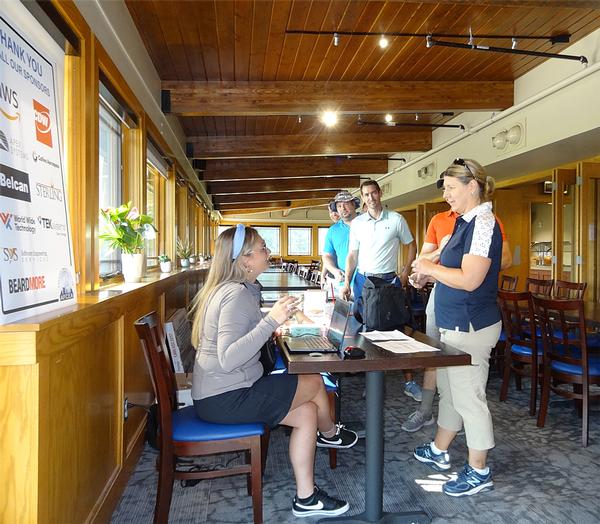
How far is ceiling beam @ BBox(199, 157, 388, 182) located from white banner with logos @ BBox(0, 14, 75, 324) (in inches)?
280

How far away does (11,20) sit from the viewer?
1610 mm

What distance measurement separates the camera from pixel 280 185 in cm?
1093

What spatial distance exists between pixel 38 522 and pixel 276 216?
1730 centimetres

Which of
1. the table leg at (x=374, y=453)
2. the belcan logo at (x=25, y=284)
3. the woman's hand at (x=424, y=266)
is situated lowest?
the table leg at (x=374, y=453)

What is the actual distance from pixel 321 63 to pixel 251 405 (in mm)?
3602

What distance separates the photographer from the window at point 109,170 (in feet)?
9.93

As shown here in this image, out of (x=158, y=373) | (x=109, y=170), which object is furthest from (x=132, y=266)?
(x=158, y=373)

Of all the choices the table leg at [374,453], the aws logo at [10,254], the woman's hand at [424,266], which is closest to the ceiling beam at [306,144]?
the woman's hand at [424,266]

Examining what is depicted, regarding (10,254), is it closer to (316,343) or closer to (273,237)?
(316,343)

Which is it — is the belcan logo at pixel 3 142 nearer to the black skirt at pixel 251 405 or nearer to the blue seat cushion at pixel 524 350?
the black skirt at pixel 251 405

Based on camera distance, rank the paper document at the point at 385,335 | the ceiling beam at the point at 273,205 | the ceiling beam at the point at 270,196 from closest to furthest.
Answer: the paper document at the point at 385,335, the ceiling beam at the point at 270,196, the ceiling beam at the point at 273,205

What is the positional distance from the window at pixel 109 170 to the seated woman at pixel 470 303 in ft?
6.67

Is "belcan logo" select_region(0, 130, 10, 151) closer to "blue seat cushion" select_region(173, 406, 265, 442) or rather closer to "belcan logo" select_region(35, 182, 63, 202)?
"belcan logo" select_region(35, 182, 63, 202)

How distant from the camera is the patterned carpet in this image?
2.12 meters
